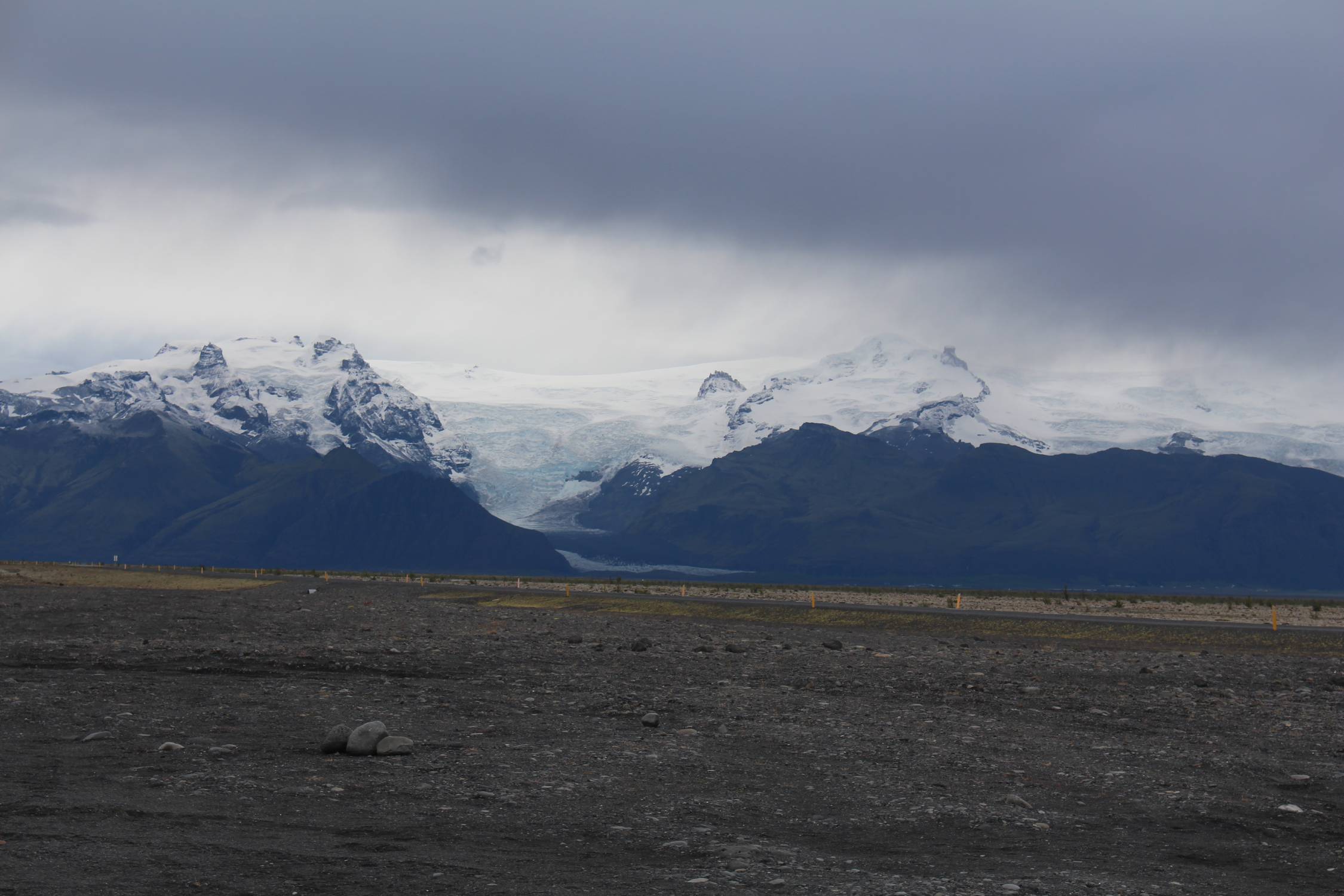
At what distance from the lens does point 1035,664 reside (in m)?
41.8

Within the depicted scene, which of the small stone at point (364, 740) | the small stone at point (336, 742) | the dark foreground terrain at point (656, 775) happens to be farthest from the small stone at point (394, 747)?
the small stone at point (336, 742)

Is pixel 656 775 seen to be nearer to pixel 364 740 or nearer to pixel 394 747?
pixel 394 747

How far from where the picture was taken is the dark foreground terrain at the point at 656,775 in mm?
15422

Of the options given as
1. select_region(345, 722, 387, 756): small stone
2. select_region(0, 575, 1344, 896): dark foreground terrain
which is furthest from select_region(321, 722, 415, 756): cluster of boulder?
select_region(0, 575, 1344, 896): dark foreground terrain

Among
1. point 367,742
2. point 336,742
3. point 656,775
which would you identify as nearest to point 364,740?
point 367,742

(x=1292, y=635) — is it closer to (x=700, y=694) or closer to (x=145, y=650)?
(x=700, y=694)

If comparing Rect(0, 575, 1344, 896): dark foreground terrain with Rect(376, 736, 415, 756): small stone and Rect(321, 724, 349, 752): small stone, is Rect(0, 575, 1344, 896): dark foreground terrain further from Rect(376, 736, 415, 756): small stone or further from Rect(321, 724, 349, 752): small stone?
Rect(321, 724, 349, 752): small stone

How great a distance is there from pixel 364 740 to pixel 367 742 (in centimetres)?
7

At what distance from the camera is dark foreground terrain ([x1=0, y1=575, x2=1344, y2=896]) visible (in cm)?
1542

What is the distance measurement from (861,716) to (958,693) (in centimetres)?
564

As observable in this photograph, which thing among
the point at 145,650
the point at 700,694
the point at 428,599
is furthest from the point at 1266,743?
the point at 428,599

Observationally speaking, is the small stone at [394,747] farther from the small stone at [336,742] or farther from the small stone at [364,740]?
the small stone at [336,742]

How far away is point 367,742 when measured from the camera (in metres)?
22.1

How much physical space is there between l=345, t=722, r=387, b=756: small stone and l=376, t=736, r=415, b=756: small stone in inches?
4.1
